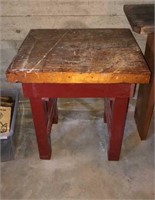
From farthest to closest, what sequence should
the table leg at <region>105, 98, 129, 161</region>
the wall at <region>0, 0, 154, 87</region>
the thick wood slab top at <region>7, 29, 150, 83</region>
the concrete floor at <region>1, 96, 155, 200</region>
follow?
the wall at <region>0, 0, 154, 87</region> → the concrete floor at <region>1, 96, 155, 200</region> → the table leg at <region>105, 98, 129, 161</region> → the thick wood slab top at <region>7, 29, 150, 83</region>

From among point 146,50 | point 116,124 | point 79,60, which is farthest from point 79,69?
point 146,50

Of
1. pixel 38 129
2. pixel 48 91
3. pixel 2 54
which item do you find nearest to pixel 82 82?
pixel 48 91

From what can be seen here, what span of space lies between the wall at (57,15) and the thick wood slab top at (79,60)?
0.19m

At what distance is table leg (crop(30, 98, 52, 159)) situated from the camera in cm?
111

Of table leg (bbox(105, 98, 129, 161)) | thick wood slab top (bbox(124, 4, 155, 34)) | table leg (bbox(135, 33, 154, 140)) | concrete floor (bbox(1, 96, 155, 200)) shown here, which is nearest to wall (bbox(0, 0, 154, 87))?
thick wood slab top (bbox(124, 4, 155, 34))

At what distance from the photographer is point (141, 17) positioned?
1.09 metres

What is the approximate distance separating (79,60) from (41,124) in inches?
16.4

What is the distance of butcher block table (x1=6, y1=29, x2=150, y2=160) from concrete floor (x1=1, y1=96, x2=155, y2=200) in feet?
0.71

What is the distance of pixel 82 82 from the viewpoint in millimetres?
953

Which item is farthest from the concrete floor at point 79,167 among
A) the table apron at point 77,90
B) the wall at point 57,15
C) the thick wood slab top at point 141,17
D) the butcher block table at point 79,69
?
the thick wood slab top at point 141,17

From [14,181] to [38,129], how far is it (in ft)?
1.09

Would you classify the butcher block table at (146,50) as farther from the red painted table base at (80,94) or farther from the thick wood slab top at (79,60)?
the red painted table base at (80,94)

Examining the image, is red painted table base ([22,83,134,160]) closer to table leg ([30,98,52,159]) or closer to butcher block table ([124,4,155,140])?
table leg ([30,98,52,159])

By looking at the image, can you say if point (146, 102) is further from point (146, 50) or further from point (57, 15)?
point (57, 15)
